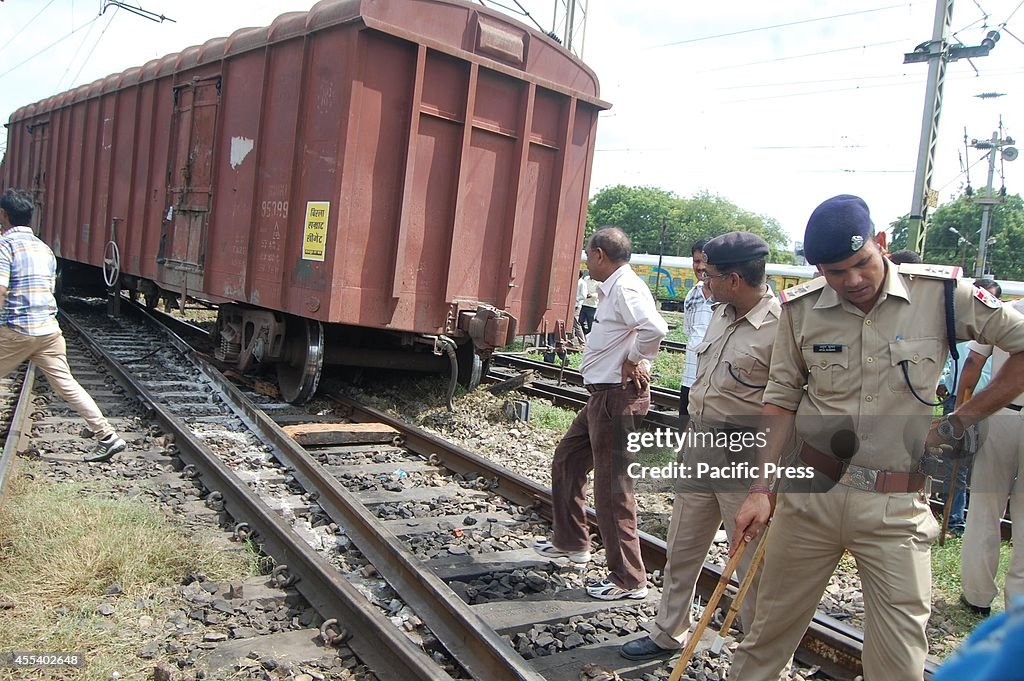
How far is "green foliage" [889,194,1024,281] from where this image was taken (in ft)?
187

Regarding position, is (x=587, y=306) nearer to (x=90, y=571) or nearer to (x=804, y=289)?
(x=90, y=571)

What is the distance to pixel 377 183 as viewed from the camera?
692 cm

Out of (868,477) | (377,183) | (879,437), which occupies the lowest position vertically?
(868,477)

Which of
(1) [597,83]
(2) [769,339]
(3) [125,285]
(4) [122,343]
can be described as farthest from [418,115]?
(3) [125,285]

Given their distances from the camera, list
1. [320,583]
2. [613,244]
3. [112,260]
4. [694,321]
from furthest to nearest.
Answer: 1. [112,260]
2. [694,321]
3. [613,244]
4. [320,583]

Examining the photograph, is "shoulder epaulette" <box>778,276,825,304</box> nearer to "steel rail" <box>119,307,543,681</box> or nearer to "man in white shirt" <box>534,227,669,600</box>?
"man in white shirt" <box>534,227,669,600</box>

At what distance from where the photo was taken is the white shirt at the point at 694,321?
6.18m

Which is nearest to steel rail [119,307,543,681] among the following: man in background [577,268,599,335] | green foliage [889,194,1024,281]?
man in background [577,268,599,335]

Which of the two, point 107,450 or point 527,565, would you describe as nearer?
point 527,565

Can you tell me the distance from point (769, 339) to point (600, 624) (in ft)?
5.55

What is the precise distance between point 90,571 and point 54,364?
2683 mm

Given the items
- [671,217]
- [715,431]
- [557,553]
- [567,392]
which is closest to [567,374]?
[567,392]

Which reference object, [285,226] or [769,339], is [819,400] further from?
[285,226]

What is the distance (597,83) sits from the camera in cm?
841
